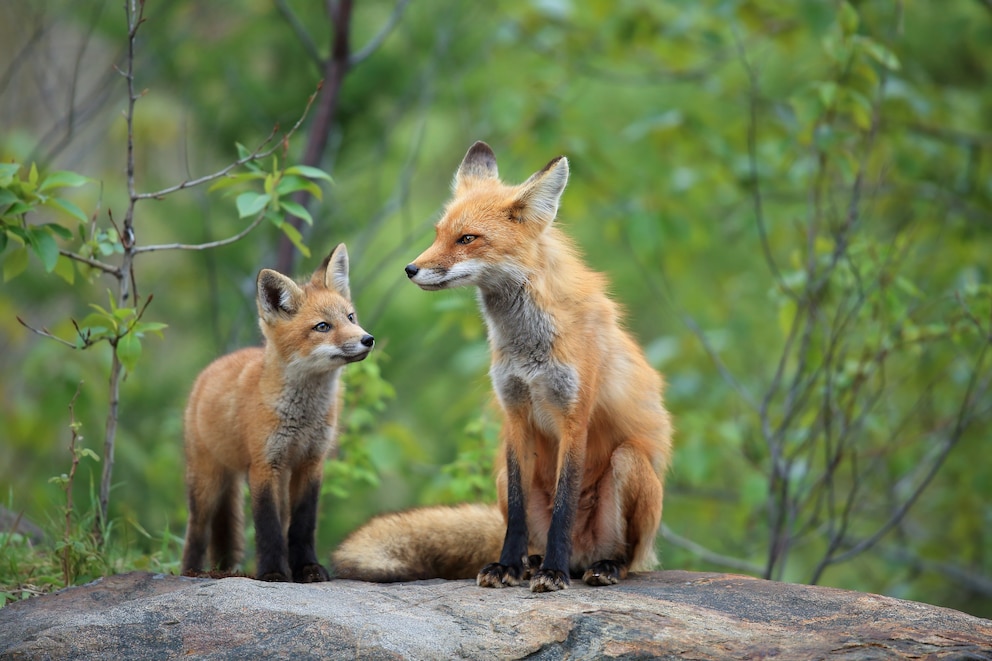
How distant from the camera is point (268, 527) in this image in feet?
18.4

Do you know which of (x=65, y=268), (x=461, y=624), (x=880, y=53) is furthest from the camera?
(x=880, y=53)

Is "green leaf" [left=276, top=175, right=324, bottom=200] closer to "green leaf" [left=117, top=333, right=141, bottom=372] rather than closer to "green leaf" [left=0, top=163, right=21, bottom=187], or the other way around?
"green leaf" [left=117, top=333, right=141, bottom=372]

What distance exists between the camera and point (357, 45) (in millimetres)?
11484

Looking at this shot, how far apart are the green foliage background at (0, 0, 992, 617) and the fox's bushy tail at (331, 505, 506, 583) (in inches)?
59.6

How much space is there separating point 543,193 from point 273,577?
8.76 ft

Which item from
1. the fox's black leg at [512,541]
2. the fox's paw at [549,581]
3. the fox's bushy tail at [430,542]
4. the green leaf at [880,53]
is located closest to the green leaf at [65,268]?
the fox's bushy tail at [430,542]

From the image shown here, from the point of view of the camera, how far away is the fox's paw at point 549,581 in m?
5.20

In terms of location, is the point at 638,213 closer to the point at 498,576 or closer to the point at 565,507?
the point at 565,507

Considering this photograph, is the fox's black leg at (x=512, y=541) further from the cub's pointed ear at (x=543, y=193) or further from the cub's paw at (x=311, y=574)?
the cub's pointed ear at (x=543, y=193)

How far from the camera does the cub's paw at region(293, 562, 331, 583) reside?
18.7ft

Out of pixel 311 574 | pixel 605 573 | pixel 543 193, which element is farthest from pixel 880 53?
pixel 311 574

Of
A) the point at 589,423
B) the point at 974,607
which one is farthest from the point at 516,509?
the point at 974,607

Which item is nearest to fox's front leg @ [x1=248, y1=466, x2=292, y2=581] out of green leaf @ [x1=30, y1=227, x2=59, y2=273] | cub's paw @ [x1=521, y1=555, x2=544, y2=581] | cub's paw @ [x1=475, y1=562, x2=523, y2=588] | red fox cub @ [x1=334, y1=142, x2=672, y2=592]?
red fox cub @ [x1=334, y1=142, x2=672, y2=592]

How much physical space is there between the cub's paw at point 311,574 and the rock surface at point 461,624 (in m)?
0.59
